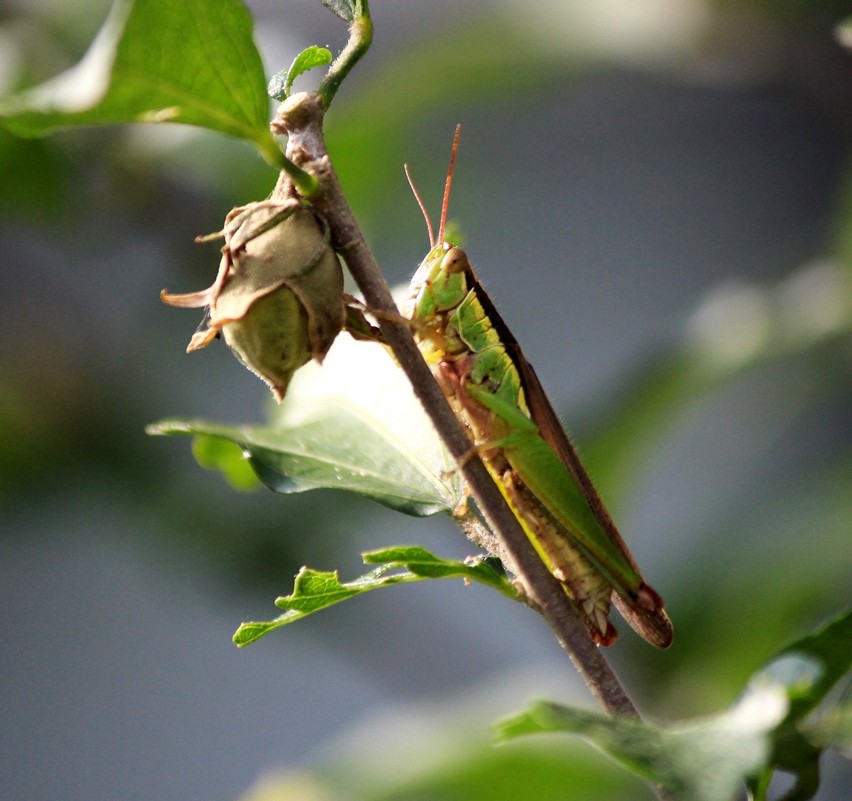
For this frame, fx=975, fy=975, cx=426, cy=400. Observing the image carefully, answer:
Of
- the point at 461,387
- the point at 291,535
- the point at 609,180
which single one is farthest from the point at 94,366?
the point at 609,180

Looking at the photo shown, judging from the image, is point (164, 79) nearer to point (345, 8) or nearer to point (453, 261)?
point (345, 8)

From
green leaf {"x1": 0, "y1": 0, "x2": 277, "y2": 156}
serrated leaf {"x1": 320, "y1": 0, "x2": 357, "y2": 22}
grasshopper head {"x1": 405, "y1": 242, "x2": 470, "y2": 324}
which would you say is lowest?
grasshopper head {"x1": 405, "y1": 242, "x2": 470, "y2": 324}

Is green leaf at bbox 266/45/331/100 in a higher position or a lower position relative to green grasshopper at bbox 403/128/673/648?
higher

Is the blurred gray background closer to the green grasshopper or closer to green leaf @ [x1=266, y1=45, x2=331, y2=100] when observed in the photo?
the green grasshopper

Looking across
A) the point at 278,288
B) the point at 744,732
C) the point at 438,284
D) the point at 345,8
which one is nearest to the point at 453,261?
the point at 438,284

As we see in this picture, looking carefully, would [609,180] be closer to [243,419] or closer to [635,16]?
[243,419]

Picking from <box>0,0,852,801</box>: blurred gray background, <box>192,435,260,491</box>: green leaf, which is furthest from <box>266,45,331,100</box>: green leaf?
<box>0,0,852,801</box>: blurred gray background
